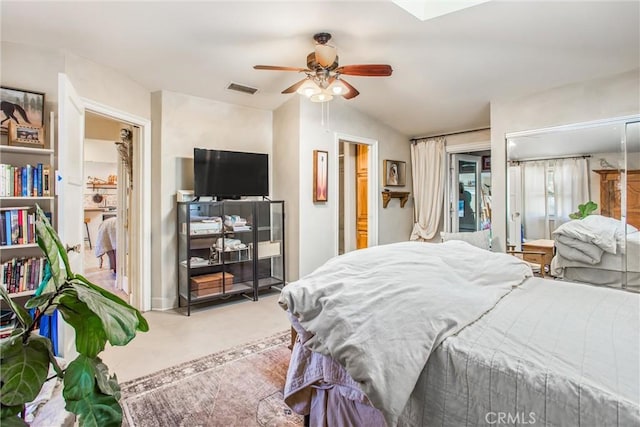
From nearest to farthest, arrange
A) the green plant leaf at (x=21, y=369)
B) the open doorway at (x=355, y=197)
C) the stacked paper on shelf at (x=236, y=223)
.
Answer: the green plant leaf at (x=21, y=369), the stacked paper on shelf at (x=236, y=223), the open doorway at (x=355, y=197)

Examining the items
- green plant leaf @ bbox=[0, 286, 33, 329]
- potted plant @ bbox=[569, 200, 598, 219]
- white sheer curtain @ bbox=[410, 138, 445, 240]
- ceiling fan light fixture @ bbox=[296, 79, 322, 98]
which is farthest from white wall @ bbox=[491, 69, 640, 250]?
green plant leaf @ bbox=[0, 286, 33, 329]

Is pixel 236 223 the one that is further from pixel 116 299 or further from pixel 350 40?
pixel 116 299

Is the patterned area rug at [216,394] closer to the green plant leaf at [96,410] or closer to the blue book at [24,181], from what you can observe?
the green plant leaf at [96,410]

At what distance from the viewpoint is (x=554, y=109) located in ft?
11.3

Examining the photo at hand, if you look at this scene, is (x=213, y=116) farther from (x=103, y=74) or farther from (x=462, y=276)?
(x=462, y=276)

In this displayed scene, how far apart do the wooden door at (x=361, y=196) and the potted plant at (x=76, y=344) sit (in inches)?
177

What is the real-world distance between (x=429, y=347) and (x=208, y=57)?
2.97 metres

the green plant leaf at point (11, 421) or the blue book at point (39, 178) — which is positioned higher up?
the blue book at point (39, 178)

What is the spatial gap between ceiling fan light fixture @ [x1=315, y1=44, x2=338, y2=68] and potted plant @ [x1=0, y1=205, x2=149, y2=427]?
236 centimetres

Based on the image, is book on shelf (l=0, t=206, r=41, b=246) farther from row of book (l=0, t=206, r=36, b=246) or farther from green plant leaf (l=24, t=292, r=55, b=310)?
green plant leaf (l=24, t=292, r=55, b=310)

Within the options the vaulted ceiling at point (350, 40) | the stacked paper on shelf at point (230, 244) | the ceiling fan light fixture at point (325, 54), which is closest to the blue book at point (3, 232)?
the vaulted ceiling at point (350, 40)

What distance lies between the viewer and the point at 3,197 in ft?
7.27

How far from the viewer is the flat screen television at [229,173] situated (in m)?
3.67

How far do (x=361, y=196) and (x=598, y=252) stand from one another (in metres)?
3.02
